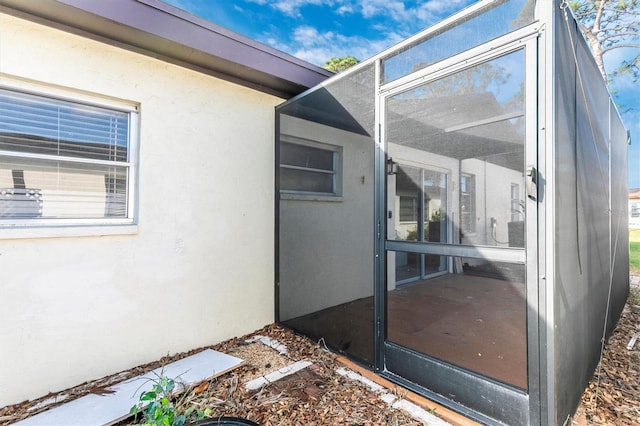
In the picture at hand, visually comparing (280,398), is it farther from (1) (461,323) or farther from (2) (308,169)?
(2) (308,169)

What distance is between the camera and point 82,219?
A: 2840 millimetres

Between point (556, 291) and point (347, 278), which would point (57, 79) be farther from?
point (556, 291)

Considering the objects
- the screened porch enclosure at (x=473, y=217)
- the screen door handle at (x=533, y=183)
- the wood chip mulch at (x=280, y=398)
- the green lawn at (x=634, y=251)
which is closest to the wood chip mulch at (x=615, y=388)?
the screened porch enclosure at (x=473, y=217)

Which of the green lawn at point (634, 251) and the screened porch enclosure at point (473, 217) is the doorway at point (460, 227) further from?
the green lawn at point (634, 251)

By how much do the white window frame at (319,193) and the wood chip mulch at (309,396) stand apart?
5.78 feet

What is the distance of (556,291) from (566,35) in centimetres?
Answer: 168

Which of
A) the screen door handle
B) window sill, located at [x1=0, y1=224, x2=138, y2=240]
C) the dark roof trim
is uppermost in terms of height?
the dark roof trim

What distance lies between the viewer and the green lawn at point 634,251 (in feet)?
29.2

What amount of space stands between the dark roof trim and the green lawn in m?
10.6

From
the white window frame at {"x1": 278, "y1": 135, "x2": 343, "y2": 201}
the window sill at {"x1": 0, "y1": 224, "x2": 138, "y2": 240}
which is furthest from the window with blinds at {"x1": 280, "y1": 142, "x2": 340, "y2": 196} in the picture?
the window sill at {"x1": 0, "y1": 224, "x2": 138, "y2": 240}

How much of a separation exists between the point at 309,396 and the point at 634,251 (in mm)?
14745

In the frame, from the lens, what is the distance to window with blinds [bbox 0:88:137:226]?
8.37 feet

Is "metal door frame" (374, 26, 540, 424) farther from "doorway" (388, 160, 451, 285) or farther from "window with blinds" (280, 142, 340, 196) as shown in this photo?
"window with blinds" (280, 142, 340, 196)

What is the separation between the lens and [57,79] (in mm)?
2652
